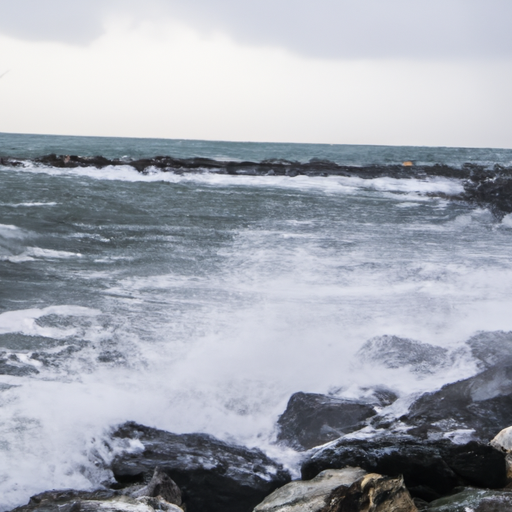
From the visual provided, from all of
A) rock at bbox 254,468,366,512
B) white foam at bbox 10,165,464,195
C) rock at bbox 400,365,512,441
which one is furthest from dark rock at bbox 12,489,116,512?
white foam at bbox 10,165,464,195

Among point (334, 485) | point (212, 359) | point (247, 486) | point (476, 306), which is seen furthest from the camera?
point (476, 306)

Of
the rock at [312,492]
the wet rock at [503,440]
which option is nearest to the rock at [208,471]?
the rock at [312,492]

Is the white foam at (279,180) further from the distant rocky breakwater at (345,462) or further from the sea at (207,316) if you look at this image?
the distant rocky breakwater at (345,462)

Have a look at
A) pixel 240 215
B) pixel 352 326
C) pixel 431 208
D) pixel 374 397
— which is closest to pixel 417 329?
pixel 352 326

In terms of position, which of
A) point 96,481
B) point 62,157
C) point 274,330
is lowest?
point 96,481

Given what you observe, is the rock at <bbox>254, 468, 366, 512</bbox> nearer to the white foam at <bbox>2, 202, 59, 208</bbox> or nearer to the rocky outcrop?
the rocky outcrop

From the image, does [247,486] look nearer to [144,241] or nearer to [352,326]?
[352,326]

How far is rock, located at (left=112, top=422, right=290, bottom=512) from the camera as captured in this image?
291cm

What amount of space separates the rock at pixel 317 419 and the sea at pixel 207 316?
12 centimetres

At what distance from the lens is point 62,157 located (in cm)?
2111

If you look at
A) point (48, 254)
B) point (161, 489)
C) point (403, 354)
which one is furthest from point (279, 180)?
point (161, 489)

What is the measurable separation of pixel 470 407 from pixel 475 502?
4.64 ft

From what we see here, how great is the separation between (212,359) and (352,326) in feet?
4.59

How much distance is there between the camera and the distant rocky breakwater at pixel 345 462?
2.36 m
